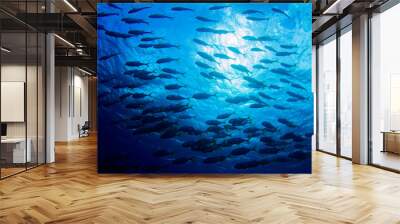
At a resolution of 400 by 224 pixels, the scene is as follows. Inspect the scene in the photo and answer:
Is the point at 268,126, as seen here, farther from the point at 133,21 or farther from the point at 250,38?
the point at 133,21

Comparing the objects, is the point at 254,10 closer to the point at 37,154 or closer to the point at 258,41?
the point at 258,41

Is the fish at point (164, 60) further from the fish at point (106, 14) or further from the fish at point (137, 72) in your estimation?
the fish at point (106, 14)

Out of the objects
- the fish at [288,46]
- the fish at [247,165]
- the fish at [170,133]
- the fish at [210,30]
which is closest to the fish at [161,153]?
the fish at [170,133]

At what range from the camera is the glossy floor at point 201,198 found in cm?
379

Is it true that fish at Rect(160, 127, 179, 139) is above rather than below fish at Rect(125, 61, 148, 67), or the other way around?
below

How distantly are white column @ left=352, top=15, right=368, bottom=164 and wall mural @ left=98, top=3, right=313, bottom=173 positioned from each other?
1.88 m

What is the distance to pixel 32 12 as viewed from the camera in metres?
6.86

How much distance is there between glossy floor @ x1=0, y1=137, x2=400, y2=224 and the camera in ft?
12.4

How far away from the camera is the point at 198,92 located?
643 centimetres

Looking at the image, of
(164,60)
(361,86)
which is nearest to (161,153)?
(164,60)

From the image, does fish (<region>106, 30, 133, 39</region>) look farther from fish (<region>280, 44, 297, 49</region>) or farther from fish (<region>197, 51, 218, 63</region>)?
fish (<region>280, 44, 297, 49</region>)

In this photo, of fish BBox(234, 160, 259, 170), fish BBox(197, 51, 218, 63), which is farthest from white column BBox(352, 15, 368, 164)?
fish BBox(197, 51, 218, 63)

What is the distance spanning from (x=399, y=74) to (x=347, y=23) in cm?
170

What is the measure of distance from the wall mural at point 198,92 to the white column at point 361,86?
6.18 ft
